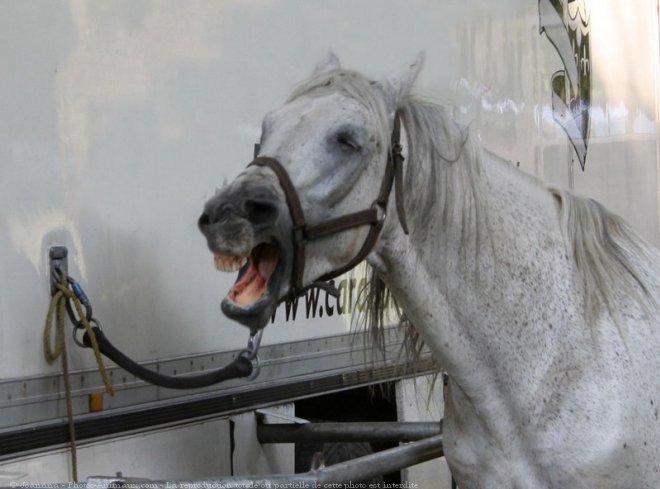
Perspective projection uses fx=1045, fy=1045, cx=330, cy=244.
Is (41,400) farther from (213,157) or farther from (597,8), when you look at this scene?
(597,8)

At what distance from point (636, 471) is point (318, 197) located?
1.13 metres

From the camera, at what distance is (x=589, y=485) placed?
2.70 metres

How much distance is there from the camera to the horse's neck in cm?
275

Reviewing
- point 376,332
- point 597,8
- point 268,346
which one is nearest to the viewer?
point 376,332

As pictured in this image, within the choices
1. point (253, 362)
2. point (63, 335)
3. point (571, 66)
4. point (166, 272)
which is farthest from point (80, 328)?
point (571, 66)

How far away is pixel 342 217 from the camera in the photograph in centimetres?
255

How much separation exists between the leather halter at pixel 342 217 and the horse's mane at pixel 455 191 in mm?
60

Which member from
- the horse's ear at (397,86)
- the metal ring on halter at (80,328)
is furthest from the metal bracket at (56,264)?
the horse's ear at (397,86)

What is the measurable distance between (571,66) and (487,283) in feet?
10.5

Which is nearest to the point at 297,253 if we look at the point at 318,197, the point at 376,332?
the point at 318,197

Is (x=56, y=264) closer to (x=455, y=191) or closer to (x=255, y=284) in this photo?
(x=255, y=284)

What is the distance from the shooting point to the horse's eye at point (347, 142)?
2.53 meters

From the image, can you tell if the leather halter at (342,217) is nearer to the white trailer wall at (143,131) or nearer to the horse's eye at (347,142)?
the horse's eye at (347,142)

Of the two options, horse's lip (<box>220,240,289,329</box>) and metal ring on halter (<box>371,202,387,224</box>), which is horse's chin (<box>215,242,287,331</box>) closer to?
horse's lip (<box>220,240,289,329</box>)
